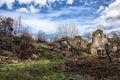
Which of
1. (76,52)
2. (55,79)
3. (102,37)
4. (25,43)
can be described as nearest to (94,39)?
(102,37)

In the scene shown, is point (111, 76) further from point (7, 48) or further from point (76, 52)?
point (76, 52)

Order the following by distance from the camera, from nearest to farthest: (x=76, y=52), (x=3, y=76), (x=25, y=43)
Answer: (x=3, y=76)
(x=25, y=43)
(x=76, y=52)

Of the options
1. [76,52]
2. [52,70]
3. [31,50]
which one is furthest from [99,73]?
[76,52]

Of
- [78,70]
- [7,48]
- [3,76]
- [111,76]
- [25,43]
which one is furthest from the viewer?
[25,43]

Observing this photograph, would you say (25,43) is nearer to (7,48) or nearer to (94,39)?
(7,48)

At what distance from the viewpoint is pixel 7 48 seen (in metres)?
44.0

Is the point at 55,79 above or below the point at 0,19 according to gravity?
below

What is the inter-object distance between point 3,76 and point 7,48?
17176 millimetres

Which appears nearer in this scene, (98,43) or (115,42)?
(115,42)

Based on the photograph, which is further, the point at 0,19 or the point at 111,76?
the point at 0,19

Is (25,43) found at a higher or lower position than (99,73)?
higher

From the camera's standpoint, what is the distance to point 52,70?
33.8 m

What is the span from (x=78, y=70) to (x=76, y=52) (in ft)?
76.4

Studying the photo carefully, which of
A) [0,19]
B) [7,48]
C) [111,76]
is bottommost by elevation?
[111,76]
